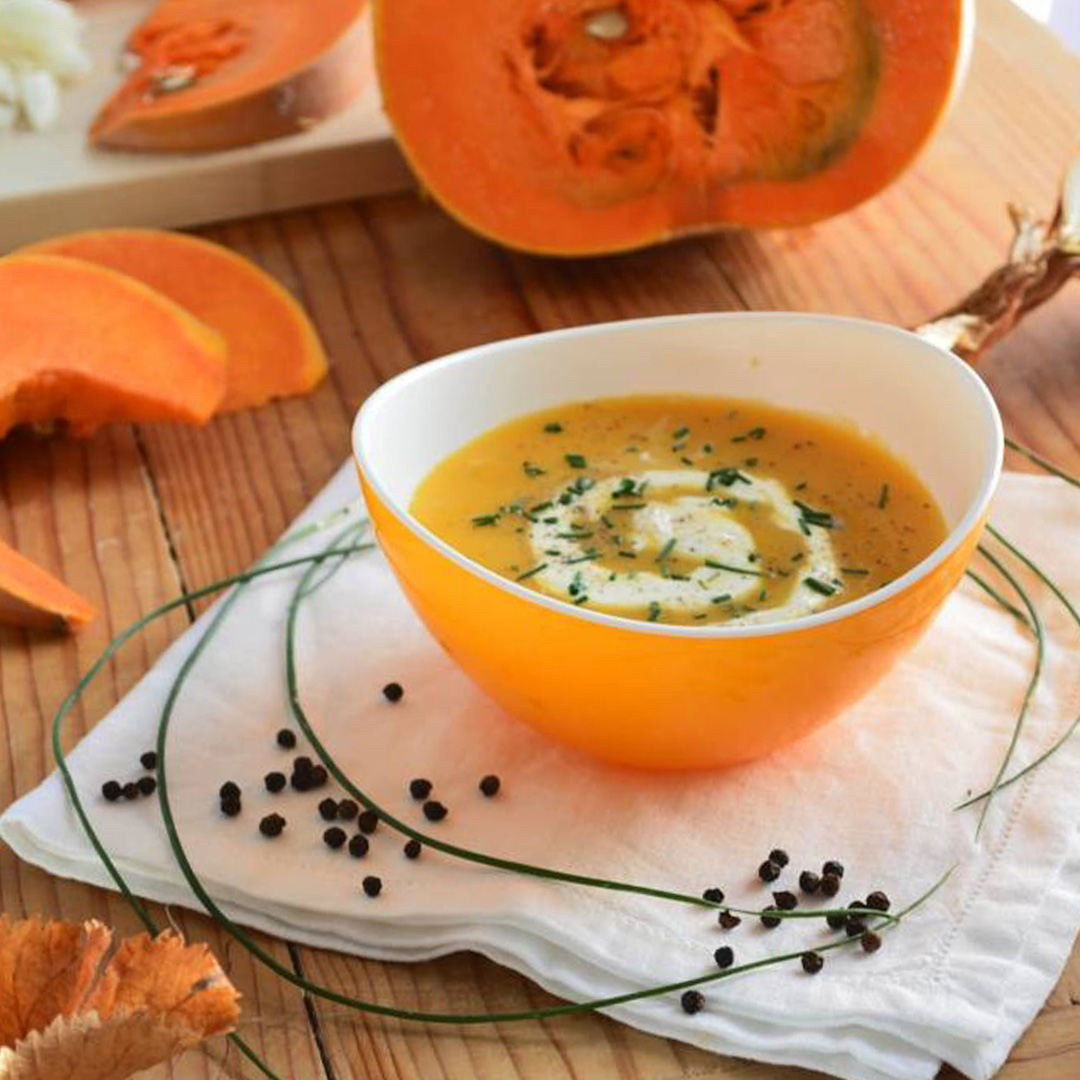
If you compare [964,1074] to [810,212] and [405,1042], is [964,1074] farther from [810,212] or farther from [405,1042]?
[810,212]

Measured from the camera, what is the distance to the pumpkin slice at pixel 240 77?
5.72 ft

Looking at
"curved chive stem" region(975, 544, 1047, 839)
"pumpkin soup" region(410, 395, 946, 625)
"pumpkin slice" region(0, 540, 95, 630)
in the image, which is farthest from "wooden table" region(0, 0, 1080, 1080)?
"pumpkin soup" region(410, 395, 946, 625)

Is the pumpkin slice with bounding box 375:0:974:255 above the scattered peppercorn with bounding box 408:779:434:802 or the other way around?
above

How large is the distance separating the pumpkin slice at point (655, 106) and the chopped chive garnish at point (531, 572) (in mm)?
570

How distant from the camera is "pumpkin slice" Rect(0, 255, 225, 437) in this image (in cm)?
141

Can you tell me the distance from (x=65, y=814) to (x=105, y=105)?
91cm

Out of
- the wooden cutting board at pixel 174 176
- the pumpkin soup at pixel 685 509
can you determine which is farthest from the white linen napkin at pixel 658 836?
the wooden cutting board at pixel 174 176

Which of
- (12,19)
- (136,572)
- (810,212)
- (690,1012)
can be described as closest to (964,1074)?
(690,1012)

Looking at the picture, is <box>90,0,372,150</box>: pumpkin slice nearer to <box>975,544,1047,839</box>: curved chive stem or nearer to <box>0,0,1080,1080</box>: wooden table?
<box>0,0,1080,1080</box>: wooden table

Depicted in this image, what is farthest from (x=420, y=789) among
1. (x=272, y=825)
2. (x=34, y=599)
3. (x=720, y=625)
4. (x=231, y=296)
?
(x=231, y=296)

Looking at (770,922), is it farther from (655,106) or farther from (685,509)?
(655,106)

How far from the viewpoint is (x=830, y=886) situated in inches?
40.3

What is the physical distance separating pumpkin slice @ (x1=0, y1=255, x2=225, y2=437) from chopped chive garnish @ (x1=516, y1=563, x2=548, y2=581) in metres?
0.46

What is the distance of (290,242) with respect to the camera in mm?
1749
